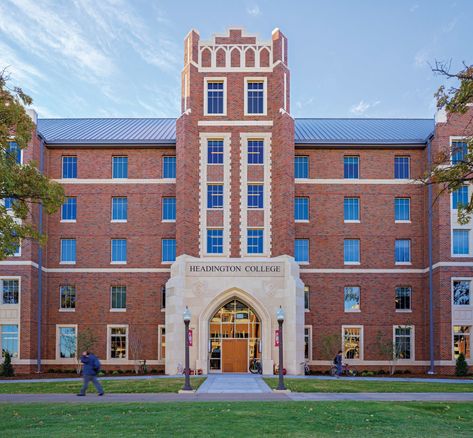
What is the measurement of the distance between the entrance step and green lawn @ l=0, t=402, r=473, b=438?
5.42 metres

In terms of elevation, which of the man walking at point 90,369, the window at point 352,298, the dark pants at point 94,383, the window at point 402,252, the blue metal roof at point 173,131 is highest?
the blue metal roof at point 173,131

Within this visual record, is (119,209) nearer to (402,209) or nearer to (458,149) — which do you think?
(402,209)

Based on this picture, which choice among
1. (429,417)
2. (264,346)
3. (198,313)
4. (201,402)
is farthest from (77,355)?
(429,417)

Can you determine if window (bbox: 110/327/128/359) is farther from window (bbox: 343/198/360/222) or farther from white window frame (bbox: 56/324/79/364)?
window (bbox: 343/198/360/222)

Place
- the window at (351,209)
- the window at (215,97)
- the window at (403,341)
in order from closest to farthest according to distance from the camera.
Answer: the window at (215,97) < the window at (403,341) < the window at (351,209)

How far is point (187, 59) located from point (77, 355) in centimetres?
1874

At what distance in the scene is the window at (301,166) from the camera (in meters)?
45.8

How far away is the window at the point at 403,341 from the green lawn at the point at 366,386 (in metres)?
11.5

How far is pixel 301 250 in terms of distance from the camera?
4531 centimetres

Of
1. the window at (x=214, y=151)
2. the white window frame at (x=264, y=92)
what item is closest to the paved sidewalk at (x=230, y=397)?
the window at (x=214, y=151)

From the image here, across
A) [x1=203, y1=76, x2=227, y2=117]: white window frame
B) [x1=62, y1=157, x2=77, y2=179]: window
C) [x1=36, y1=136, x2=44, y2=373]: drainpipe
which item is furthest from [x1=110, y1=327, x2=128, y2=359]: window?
[x1=203, y1=76, x2=227, y2=117]: white window frame

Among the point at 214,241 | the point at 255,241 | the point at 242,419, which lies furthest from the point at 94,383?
the point at 255,241

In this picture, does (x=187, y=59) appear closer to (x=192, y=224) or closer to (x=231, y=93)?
(x=231, y=93)

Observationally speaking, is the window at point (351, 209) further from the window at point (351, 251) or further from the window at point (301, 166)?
the window at point (301, 166)
